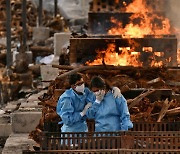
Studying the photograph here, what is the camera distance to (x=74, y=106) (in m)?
10.1

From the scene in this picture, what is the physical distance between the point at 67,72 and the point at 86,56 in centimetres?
205

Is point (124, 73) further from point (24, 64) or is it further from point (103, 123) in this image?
point (24, 64)

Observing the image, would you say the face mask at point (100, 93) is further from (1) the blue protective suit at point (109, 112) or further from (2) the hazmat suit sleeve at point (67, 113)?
(2) the hazmat suit sleeve at point (67, 113)

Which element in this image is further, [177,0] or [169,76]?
[177,0]

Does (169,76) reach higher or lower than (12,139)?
higher

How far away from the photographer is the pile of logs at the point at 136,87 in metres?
11.9

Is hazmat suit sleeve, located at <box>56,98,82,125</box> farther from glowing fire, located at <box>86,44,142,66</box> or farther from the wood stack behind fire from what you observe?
glowing fire, located at <box>86,44,142,66</box>

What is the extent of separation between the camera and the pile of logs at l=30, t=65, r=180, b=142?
1189cm

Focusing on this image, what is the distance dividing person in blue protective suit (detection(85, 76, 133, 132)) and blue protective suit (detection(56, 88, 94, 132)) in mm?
159

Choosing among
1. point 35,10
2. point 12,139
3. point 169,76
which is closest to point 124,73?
point 169,76

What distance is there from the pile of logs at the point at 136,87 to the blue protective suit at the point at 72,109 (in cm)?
158

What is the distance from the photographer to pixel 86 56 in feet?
51.7

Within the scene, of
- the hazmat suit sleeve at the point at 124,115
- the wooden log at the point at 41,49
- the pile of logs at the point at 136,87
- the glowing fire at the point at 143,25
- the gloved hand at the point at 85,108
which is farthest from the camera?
the wooden log at the point at 41,49

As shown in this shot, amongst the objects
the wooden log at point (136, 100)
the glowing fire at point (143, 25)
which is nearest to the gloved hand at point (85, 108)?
the wooden log at point (136, 100)
